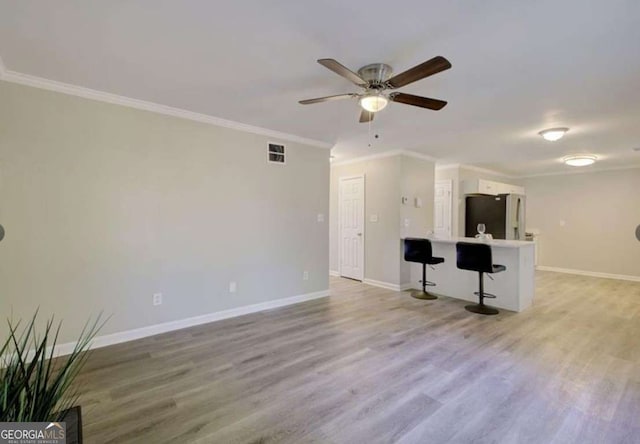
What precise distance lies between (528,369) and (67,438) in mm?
3168

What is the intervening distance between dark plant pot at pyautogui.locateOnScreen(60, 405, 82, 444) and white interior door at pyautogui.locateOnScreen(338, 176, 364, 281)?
5142 mm

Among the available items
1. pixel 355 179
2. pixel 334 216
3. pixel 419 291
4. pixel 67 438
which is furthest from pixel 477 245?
pixel 67 438

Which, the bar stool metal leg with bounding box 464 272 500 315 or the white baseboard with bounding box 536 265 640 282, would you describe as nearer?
the bar stool metal leg with bounding box 464 272 500 315

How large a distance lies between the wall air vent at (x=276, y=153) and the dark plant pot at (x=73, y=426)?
3.45 m

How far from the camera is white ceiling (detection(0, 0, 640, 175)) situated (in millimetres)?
1850

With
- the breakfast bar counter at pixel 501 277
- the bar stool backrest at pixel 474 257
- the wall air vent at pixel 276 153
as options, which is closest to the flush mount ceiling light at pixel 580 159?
the breakfast bar counter at pixel 501 277

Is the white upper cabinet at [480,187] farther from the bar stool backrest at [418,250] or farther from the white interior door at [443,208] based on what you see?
the bar stool backrest at [418,250]

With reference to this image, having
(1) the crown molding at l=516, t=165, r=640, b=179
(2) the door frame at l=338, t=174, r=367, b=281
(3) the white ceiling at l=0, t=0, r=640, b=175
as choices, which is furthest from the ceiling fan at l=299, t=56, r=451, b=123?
(1) the crown molding at l=516, t=165, r=640, b=179

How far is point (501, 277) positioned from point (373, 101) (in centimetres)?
332

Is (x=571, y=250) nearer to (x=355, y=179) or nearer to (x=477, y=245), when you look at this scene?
(x=477, y=245)

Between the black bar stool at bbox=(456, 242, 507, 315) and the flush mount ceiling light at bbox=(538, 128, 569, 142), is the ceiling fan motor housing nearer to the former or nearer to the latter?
the black bar stool at bbox=(456, 242, 507, 315)

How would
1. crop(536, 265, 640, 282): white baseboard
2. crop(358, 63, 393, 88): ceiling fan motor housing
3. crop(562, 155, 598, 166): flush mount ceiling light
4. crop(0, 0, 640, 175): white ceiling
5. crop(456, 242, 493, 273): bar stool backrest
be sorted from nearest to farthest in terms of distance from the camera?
1. crop(0, 0, 640, 175): white ceiling
2. crop(358, 63, 393, 88): ceiling fan motor housing
3. crop(456, 242, 493, 273): bar stool backrest
4. crop(562, 155, 598, 166): flush mount ceiling light
5. crop(536, 265, 640, 282): white baseboard

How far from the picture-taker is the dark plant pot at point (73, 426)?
111 cm

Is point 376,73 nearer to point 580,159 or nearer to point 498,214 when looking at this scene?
point 498,214
